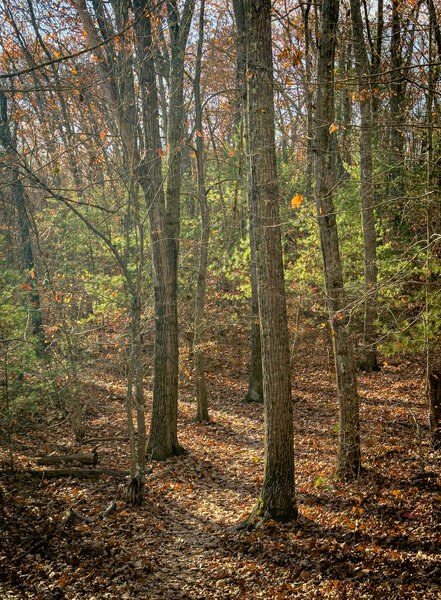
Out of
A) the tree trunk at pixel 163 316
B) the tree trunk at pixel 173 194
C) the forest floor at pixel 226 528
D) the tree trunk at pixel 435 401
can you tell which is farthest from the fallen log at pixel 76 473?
the tree trunk at pixel 435 401

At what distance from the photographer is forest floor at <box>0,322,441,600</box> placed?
195 inches

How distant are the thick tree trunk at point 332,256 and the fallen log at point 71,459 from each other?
14.6ft

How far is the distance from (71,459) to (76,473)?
60 centimetres

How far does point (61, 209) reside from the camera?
1662 cm

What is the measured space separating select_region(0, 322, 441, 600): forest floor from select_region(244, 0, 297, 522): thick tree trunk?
46cm

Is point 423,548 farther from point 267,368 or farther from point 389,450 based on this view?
point 389,450

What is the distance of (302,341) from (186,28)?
11057 mm

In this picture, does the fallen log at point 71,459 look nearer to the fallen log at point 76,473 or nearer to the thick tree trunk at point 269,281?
the fallen log at point 76,473

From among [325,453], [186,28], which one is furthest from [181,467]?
[186,28]

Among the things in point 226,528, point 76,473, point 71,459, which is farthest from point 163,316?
point 226,528

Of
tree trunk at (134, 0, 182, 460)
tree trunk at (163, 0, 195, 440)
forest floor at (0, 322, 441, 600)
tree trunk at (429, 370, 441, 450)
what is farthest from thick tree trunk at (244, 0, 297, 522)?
tree trunk at (163, 0, 195, 440)

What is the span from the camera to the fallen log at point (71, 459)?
8.62 meters

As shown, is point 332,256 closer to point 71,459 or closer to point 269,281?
point 269,281

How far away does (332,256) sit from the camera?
7102mm
